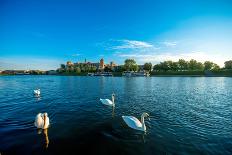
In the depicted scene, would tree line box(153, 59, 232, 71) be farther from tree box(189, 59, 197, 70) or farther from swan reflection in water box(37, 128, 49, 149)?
swan reflection in water box(37, 128, 49, 149)

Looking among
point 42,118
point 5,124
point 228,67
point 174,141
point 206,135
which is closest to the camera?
point 174,141

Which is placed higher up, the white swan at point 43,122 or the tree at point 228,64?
the tree at point 228,64

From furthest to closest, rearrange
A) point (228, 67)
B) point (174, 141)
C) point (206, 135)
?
point (228, 67) < point (206, 135) < point (174, 141)

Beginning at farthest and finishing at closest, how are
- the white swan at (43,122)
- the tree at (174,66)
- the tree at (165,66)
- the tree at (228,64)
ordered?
the tree at (165,66), the tree at (174,66), the tree at (228,64), the white swan at (43,122)

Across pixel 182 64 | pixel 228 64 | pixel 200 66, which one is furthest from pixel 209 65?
pixel 182 64

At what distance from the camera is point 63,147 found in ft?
38.9

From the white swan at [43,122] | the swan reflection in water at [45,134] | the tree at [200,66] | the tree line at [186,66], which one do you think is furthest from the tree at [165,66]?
the swan reflection in water at [45,134]

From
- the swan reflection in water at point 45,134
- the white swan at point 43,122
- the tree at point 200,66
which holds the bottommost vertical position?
the swan reflection in water at point 45,134

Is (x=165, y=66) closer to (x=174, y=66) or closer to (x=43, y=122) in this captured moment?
(x=174, y=66)

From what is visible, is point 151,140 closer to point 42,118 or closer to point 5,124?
point 42,118

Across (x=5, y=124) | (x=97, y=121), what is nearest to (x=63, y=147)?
(x=97, y=121)

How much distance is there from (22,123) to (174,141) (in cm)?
1562

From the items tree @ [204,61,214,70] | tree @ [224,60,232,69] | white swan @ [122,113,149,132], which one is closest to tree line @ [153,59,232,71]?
tree @ [204,61,214,70]

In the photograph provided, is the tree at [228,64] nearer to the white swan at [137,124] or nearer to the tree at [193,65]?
the tree at [193,65]
